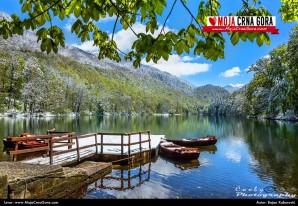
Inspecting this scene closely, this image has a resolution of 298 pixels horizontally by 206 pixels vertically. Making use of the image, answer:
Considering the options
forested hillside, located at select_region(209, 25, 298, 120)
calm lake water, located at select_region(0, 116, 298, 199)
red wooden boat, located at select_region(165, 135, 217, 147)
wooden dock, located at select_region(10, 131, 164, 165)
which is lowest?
calm lake water, located at select_region(0, 116, 298, 199)

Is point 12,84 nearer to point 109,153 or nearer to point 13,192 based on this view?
point 109,153

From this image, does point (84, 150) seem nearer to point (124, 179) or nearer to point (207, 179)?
point (124, 179)

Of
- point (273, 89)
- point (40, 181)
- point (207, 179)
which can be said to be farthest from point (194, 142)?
point (273, 89)

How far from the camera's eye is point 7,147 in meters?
31.0

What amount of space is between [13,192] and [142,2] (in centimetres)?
887

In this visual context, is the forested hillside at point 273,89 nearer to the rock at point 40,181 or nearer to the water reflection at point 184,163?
the water reflection at point 184,163

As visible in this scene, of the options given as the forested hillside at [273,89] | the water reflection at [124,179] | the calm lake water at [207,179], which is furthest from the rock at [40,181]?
the forested hillside at [273,89]

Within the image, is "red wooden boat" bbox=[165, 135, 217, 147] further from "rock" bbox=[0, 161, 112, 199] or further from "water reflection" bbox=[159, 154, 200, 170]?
"rock" bbox=[0, 161, 112, 199]

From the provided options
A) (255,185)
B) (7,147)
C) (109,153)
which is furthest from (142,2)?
(7,147)

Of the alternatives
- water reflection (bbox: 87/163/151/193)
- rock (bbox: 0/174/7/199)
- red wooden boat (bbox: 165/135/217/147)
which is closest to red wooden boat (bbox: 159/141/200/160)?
water reflection (bbox: 87/163/151/193)

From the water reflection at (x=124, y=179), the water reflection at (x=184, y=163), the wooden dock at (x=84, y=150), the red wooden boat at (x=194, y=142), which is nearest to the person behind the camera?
the water reflection at (x=124, y=179)

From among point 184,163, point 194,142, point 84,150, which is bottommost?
point 184,163
